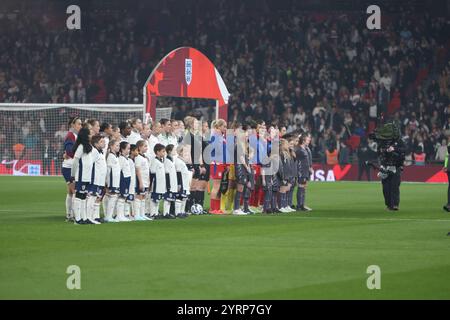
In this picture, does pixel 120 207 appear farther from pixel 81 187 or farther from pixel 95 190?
pixel 81 187

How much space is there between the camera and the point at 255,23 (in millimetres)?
47156

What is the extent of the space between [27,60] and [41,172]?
9.13m

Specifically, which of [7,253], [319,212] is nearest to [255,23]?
[319,212]

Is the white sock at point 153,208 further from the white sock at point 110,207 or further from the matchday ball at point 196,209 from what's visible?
the matchday ball at point 196,209

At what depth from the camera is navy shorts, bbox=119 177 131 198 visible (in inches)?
790

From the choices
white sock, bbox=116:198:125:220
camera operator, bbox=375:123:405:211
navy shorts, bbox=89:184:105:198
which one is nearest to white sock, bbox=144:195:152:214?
white sock, bbox=116:198:125:220

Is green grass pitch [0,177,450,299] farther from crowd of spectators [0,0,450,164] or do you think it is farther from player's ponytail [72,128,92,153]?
crowd of spectators [0,0,450,164]

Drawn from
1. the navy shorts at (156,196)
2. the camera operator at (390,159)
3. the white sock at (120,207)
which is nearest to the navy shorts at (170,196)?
the navy shorts at (156,196)

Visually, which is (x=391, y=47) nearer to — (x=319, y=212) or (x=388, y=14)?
(x=388, y=14)

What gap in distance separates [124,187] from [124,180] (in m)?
0.14

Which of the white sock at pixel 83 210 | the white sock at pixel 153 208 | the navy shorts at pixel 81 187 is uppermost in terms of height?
the navy shorts at pixel 81 187

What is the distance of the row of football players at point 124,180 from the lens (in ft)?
63.5

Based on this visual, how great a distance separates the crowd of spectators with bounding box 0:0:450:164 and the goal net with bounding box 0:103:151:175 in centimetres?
20
